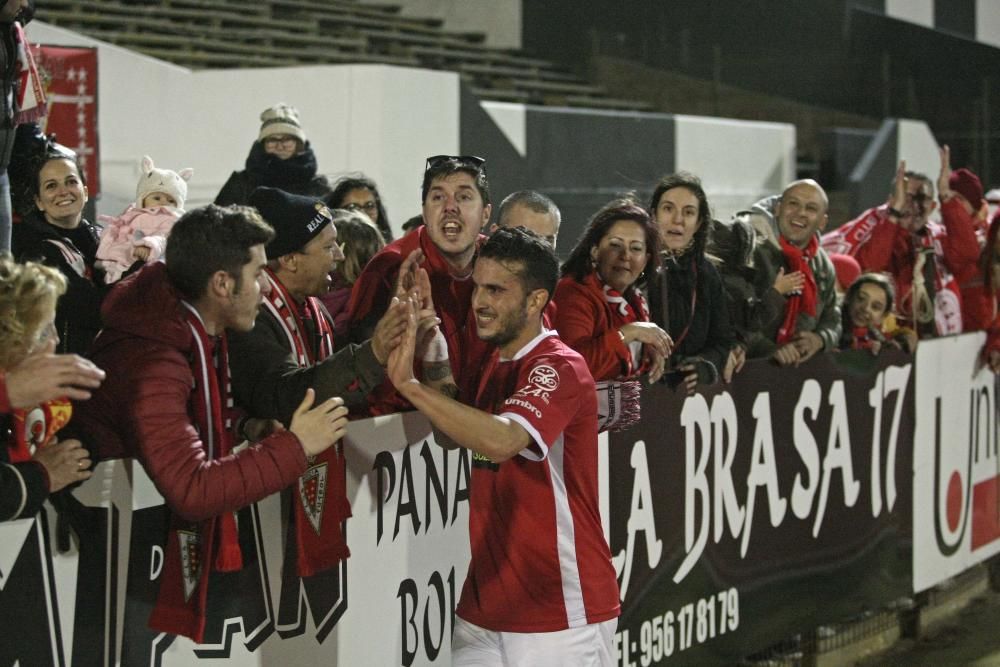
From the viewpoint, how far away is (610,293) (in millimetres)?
4648

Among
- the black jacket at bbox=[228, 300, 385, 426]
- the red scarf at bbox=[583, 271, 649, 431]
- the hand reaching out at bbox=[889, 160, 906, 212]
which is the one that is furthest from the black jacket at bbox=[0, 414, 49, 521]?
the hand reaching out at bbox=[889, 160, 906, 212]

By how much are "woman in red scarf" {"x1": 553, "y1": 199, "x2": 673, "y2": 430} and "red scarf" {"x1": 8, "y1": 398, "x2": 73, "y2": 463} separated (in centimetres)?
200

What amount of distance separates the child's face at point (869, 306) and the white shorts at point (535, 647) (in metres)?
3.40

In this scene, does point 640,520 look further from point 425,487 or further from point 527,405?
point 527,405

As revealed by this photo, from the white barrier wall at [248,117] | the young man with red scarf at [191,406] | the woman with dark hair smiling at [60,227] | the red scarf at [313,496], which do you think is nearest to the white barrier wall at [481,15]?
the white barrier wall at [248,117]

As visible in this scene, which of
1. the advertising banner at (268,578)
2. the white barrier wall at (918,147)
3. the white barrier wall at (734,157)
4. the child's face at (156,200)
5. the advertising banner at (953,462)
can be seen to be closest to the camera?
the advertising banner at (268,578)

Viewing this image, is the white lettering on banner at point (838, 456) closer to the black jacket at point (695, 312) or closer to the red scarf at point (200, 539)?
the black jacket at point (695, 312)

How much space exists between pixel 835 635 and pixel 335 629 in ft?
10.9

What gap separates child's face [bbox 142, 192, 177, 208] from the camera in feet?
14.7

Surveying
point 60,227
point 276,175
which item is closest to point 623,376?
point 60,227

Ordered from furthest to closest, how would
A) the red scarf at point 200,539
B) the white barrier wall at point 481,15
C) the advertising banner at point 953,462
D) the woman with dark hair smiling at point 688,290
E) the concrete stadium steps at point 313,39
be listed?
the white barrier wall at point 481,15 < the concrete stadium steps at point 313,39 < the advertising banner at point 953,462 < the woman with dark hair smiling at point 688,290 < the red scarf at point 200,539

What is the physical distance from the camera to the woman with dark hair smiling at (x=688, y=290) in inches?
202

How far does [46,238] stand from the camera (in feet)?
13.5

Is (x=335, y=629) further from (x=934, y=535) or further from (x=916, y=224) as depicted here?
(x=916, y=224)
